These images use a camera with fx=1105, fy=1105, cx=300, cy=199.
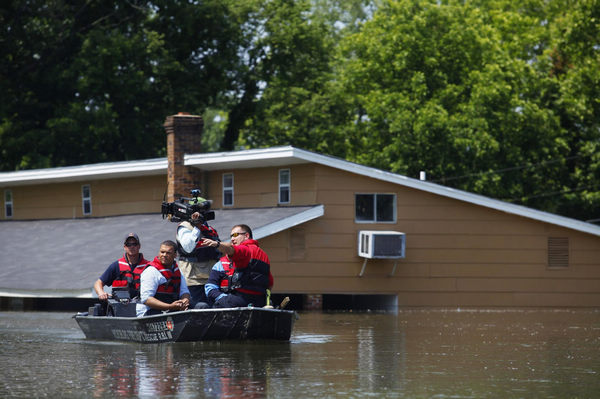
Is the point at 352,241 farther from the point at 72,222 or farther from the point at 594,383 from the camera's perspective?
the point at 594,383

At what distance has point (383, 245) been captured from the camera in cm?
3412

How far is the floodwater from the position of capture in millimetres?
13023

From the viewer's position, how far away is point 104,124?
2024 inches

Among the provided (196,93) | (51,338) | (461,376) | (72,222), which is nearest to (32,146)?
(196,93)

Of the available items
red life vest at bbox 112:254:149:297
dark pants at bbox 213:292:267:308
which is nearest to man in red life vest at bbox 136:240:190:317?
dark pants at bbox 213:292:267:308

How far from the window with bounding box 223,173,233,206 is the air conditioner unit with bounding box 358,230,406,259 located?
543 centimetres

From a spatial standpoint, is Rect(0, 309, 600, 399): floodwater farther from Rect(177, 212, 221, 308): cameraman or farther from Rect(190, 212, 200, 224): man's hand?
Rect(190, 212, 200, 224): man's hand

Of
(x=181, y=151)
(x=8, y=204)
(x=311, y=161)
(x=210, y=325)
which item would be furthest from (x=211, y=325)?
(x=8, y=204)

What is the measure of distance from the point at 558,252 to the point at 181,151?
12.9m

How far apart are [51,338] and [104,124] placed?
3078 cm

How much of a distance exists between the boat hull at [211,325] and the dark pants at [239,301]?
34 cm

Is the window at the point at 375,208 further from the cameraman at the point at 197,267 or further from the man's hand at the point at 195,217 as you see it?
the man's hand at the point at 195,217

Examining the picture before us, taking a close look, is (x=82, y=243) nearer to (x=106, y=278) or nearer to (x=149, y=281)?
(x=106, y=278)

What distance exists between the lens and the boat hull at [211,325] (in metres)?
18.0
